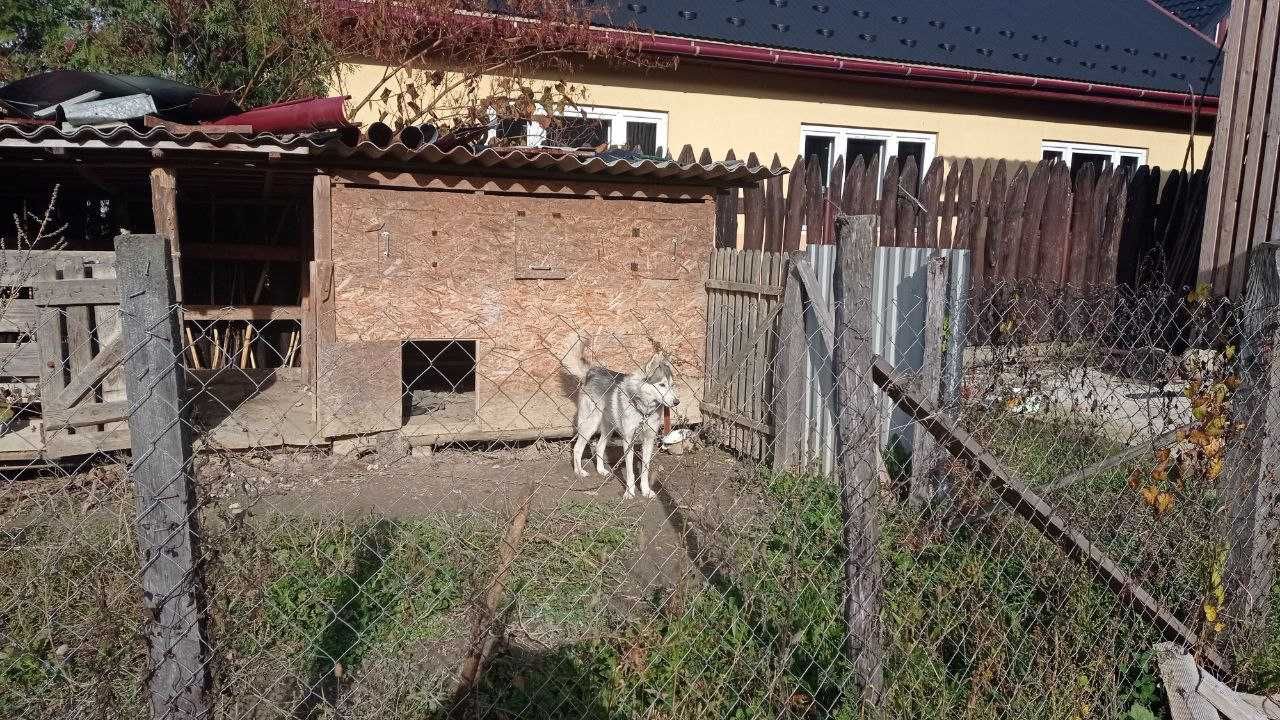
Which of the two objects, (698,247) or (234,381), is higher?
(698,247)

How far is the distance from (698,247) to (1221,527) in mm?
4767

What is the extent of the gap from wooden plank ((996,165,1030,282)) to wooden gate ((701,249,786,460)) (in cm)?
419

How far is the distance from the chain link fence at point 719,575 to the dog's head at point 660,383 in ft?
0.07

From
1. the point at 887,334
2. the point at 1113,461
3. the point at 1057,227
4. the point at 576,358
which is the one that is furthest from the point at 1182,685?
the point at 1057,227

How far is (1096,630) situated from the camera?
3537 mm

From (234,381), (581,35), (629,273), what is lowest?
(234,381)

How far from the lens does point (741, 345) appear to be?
7.16m

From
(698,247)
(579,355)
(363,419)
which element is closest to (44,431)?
(363,419)

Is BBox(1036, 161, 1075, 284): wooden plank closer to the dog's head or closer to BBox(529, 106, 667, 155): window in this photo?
BBox(529, 106, 667, 155): window

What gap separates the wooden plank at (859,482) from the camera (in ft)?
9.12

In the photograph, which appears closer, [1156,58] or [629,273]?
[629,273]

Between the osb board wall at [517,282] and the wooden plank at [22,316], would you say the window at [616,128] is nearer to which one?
the osb board wall at [517,282]

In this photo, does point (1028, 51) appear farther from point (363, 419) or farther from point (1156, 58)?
point (363, 419)

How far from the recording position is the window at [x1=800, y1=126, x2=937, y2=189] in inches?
444
